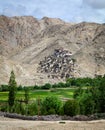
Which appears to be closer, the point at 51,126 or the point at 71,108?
the point at 51,126

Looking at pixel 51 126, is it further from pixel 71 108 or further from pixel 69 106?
pixel 69 106

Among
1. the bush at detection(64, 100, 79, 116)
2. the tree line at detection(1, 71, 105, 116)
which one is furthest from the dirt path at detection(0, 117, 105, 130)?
the bush at detection(64, 100, 79, 116)

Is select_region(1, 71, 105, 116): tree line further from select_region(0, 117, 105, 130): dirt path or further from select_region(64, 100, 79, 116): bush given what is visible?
select_region(0, 117, 105, 130): dirt path

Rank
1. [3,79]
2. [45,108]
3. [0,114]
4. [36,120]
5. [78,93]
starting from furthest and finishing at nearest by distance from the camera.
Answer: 1. [3,79]
2. [78,93]
3. [45,108]
4. [0,114]
5. [36,120]

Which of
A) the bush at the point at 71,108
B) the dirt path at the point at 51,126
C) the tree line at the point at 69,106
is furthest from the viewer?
the bush at the point at 71,108

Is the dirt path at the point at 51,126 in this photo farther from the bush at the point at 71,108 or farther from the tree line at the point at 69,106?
the bush at the point at 71,108

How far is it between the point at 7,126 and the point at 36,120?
577 cm

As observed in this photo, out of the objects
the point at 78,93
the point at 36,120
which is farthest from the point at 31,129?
the point at 78,93

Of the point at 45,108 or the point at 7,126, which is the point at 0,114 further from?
the point at 45,108

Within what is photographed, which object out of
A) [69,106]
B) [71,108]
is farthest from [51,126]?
[69,106]

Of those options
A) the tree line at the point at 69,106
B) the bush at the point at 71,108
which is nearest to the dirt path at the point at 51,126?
the tree line at the point at 69,106

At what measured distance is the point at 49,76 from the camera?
19962 centimetres

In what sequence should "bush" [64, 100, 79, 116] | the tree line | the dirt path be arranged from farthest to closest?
1. "bush" [64, 100, 79, 116]
2. the tree line
3. the dirt path

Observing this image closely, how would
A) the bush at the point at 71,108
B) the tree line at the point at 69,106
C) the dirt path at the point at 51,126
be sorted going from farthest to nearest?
the bush at the point at 71,108 → the tree line at the point at 69,106 → the dirt path at the point at 51,126
